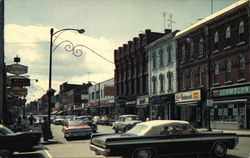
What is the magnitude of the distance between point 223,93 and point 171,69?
1164 cm

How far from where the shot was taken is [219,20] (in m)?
32.9

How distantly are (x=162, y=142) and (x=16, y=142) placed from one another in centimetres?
608

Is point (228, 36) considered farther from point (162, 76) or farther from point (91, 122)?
point (91, 122)

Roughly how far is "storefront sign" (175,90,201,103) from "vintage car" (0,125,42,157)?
79.3 ft

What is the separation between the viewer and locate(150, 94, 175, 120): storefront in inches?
1666

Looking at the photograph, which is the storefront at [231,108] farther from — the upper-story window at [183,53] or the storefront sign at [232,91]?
the upper-story window at [183,53]

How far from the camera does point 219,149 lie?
12.6m

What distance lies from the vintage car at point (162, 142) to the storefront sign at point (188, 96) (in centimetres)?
2317

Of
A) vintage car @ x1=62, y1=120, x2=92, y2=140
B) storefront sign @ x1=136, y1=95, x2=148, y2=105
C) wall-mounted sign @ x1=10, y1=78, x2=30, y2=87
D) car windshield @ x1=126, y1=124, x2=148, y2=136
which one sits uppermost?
wall-mounted sign @ x1=10, y1=78, x2=30, y2=87

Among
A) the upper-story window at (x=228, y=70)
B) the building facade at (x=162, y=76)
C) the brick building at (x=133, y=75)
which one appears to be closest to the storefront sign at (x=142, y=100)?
the brick building at (x=133, y=75)

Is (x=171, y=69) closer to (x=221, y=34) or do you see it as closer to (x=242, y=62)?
(x=221, y=34)

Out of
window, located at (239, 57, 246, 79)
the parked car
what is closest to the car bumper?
the parked car

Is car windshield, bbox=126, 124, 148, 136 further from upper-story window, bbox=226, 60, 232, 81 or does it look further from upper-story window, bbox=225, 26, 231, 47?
upper-story window, bbox=225, 26, 231, 47

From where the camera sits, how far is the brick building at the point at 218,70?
2919 centimetres
